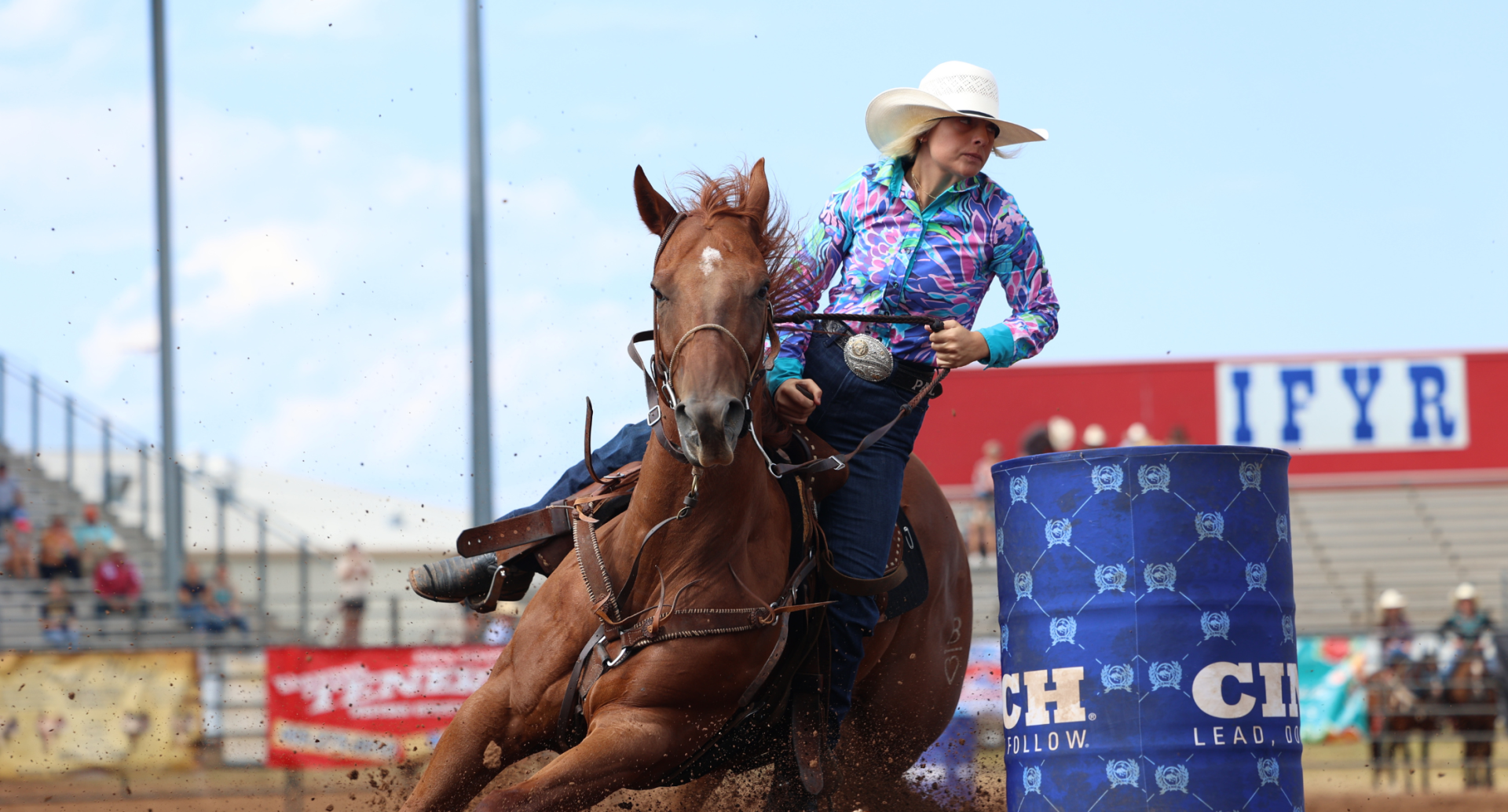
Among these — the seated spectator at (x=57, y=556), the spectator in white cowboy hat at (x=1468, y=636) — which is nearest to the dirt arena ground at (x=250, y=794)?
the spectator in white cowboy hat at (x=1468, y=636)

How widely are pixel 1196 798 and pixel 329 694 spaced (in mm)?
9413

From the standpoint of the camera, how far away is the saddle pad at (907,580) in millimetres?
4758

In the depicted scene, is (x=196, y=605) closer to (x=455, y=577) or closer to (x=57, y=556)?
(x=57, y=556)

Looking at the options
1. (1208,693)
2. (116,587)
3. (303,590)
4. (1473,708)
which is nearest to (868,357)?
(1208,693)

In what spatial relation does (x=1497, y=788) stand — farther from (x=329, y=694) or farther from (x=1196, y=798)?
(x=1196, y=798)

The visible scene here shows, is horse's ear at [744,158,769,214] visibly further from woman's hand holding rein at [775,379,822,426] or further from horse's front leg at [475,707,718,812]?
horse's front leg at [475,707,718,812]

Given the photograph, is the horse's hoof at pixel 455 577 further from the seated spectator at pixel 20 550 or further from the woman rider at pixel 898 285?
the seated spectator at pixel 20 550

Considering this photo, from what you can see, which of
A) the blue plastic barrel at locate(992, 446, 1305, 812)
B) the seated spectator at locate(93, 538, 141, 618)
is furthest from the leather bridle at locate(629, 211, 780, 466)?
the seated spectator at locate(93, 538, 141, 618)

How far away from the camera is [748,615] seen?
158 inches

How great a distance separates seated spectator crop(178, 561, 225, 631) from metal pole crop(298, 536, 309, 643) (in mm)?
673

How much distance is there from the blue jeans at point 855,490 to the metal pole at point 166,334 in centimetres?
1023

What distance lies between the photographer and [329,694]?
12.2 metres

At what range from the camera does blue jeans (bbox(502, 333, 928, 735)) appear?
4.39 metres

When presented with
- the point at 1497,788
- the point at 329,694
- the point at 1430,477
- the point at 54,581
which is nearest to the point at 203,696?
the point at 329,694
